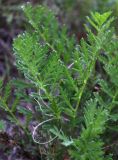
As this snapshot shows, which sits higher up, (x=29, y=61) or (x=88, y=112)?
(x=29, y=61)

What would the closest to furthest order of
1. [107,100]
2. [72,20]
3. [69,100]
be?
[69,100], [107,100], [72,20]

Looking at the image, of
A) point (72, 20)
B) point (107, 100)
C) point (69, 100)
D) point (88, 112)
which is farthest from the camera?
point (72, 20)

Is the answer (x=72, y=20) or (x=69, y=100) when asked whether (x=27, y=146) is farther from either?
(x=72, y=20)

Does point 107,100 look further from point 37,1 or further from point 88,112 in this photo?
point 37,1

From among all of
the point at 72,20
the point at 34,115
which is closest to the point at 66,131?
the point at 34,115

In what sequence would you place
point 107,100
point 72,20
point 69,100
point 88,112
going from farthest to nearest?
1. point 72,20
2. point 107,100
3. point 69,100
4. point 88,112

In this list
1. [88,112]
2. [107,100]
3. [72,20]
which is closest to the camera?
[88,112]

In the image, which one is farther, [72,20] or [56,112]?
[72,20]

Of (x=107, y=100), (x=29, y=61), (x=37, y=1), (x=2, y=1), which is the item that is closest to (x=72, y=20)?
(x=37, y=1)

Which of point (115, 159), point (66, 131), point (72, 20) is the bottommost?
point (115, 159)
